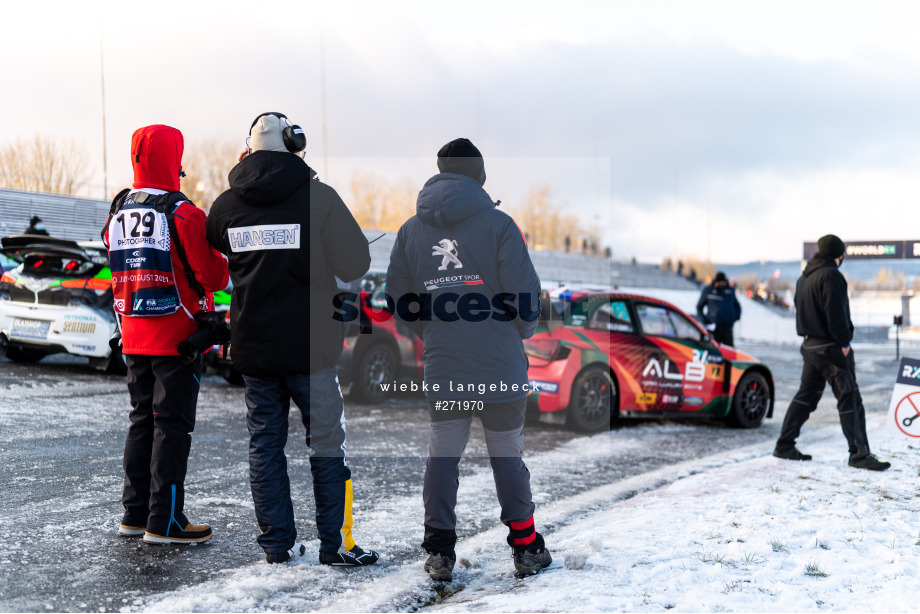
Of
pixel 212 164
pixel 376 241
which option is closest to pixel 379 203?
pixel 212 164

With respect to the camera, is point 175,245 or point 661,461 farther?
point 661,461

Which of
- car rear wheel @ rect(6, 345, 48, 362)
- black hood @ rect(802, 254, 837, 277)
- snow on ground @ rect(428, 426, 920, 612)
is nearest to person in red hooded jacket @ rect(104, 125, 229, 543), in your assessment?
snow on ground @ rect(428, 426, 920, 612)

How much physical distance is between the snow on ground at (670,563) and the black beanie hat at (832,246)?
1918 mm

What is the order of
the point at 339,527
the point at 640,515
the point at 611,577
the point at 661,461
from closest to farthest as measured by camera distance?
the point at 611,577 < the point at 339,527 < the point at 640,515 < the point at 661,461

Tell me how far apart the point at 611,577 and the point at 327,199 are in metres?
2.20

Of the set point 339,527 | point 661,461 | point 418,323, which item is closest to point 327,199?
point 418,323

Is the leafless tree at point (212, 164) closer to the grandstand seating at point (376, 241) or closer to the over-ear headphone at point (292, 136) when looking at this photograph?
the grandstand seating at point (376, 241)

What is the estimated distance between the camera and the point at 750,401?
30.6 ft

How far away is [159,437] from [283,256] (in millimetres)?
1150

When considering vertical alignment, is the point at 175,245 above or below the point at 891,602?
above

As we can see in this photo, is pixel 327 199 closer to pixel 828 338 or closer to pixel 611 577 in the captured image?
pixel 611 577

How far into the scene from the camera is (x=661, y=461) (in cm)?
717

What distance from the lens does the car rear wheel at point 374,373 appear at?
916 cm

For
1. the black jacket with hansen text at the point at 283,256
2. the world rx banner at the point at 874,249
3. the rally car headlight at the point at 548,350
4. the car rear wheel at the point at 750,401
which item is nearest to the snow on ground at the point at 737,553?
the black jacket with hansen text at the point at 283,256
